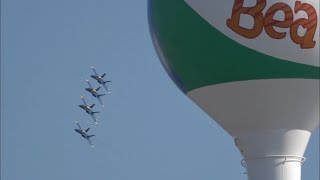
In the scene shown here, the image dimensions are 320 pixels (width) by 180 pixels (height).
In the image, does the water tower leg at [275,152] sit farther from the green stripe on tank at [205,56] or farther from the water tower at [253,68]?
the green stripe on tank at [205,56]

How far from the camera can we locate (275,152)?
1802 centimetres

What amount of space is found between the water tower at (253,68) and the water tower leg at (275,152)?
0.02 m

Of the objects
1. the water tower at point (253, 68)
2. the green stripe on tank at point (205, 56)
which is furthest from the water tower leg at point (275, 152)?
Result: the green stripe on tank at point (205, 56)

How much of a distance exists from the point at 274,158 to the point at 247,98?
1.52m

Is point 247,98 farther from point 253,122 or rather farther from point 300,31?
point 300,31

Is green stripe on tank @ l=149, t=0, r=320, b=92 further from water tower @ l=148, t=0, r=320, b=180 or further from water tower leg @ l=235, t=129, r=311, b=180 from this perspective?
water tower leg @ l=235, t=129, r=311, b=180

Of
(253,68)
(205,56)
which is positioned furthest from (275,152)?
(205,56)

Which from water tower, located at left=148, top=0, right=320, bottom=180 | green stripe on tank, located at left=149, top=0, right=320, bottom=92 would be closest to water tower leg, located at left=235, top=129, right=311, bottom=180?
water tower, located at left=148, top=0, right=320, bottom=180

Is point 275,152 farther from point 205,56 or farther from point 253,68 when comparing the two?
point 205,56

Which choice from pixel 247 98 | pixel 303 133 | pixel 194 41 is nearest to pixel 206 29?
pixel 194 41

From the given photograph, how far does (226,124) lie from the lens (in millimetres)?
18188

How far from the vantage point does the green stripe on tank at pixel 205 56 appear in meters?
17.0

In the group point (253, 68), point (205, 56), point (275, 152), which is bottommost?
point (275, 152)

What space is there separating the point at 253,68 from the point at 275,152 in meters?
1.99
